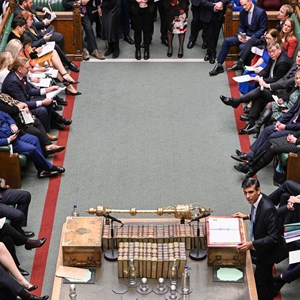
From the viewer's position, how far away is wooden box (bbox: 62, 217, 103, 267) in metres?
8.29

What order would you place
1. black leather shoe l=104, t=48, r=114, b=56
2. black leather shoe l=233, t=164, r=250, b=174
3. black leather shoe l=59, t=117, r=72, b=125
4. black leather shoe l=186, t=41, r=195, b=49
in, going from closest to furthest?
black leather shoe l=233, t=164, r=250, b=174 → black leather shoe l=59, t=117, r=72, b=125 → black leather shoe l=104, t=48, r=114, b=56 → black leather shoe l=186, t=41, r=195, b=49

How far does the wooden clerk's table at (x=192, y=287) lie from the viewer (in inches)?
315

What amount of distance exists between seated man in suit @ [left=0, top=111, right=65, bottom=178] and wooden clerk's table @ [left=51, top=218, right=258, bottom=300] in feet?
8.85

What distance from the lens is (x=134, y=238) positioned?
27.6 feet

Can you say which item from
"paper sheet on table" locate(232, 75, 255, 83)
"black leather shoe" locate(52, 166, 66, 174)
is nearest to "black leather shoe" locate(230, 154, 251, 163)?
"paper sheet on table" locate(232, 75, 255, 83)

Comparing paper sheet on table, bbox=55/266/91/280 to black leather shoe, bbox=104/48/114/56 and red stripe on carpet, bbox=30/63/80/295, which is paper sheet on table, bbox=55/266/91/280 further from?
black leather shoe, bbox=104/48/114/56

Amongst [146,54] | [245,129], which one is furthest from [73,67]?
[245,129]

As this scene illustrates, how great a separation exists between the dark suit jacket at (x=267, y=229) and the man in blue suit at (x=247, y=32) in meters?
5.39

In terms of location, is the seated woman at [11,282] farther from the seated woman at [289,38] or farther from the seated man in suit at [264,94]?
the seated woman at [289,38]

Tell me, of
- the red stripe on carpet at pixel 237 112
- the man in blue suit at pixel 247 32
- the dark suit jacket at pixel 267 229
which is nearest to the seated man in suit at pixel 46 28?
the man in blue suit at pixel 247 32

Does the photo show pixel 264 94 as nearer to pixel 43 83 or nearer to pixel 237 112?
pixel 237 112

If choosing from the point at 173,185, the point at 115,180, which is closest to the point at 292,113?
the point at 173,185

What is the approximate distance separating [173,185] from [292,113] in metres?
1.82

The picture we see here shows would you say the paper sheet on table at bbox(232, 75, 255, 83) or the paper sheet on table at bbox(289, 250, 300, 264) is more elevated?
the paper sheet on table at bbox(289, 250, 300, 264)
